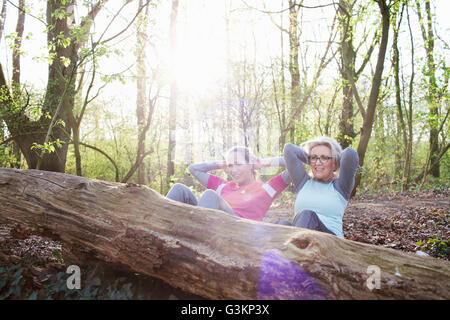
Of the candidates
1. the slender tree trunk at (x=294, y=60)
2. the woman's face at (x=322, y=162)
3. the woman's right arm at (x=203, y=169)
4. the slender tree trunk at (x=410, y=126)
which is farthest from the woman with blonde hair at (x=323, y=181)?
the slender tree trunk at (x=294, y=60)

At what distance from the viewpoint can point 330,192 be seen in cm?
313

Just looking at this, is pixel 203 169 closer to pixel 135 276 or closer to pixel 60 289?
pixel 135 276

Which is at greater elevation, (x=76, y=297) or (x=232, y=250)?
(x=232, y=250)

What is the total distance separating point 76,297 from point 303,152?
2.45 m

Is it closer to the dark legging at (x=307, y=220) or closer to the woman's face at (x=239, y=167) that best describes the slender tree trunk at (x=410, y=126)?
the woman's face at (x=239, y=167)

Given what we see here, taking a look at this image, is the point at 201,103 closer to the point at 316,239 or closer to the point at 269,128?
the point at 269,128

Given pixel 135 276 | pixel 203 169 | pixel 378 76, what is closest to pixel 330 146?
pixel 203 169

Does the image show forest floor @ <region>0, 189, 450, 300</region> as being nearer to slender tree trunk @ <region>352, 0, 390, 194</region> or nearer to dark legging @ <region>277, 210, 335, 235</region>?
dark legging @ <region>277, 210, 335, 235</region>

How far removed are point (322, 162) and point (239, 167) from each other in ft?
3.31

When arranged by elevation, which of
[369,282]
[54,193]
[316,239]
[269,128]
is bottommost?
[369,282]

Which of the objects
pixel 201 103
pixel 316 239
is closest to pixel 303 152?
pixel 316 239

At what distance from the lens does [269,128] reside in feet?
46.3
